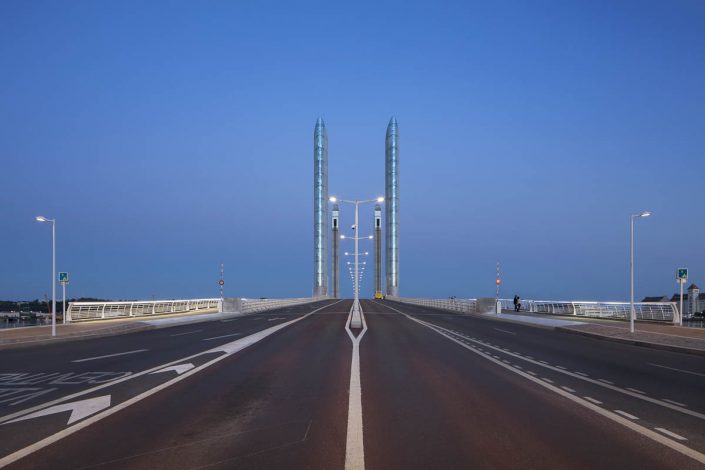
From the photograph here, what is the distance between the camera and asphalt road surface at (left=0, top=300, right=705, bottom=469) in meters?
7.12

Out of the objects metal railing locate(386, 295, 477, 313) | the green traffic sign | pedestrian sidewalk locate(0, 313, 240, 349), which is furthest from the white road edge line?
metal railing locate(386, 295, 477, 313)

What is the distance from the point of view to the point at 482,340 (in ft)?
84.9

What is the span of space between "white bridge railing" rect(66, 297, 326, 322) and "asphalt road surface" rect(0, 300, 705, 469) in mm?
18123

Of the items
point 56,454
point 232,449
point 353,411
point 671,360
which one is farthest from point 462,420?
point 671,360

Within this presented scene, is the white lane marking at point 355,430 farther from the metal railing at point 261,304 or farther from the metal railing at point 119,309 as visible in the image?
the metal railing at point 261,304

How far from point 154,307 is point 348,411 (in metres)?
38.8

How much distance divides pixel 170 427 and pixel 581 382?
9123 millimetres

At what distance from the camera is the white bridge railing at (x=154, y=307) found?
1438 inches

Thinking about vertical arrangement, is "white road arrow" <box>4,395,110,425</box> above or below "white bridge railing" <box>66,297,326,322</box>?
above

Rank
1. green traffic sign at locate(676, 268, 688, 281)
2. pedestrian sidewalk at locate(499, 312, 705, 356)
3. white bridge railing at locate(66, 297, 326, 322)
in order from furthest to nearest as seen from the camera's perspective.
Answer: white bridge railing at locate(66, 297, 326, 322), green traffic sign at locate(676, 268, 688, 281), pedestrian sidewalk at locate(499, 312, 705, 356)

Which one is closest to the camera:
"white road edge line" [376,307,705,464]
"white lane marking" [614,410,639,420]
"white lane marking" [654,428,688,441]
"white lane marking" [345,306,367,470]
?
"white lane marking" [345,306,367,470]

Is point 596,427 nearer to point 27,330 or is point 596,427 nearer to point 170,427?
point 170,427

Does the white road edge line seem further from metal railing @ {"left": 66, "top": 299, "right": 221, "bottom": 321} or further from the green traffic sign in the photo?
metal railing @ {"left": 66, "top": 299, "right": 221, "bottom": 321}

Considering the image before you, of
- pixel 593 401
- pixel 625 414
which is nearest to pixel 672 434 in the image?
pixel 625 414
